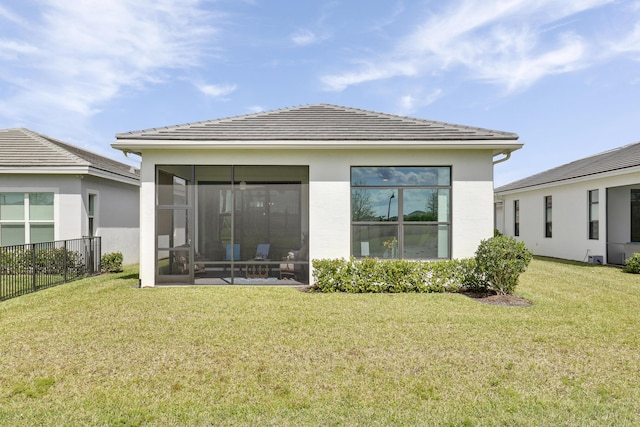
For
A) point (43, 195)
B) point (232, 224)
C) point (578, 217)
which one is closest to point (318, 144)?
point (232, 224)

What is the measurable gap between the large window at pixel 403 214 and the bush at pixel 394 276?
0.60m

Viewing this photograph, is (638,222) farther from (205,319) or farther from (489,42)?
(205,319)

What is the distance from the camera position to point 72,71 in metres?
13.0

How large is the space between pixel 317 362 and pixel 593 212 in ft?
51.9

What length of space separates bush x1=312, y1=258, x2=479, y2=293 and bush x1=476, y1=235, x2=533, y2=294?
60 centimetres

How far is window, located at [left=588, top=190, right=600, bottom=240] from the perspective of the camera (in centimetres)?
1463

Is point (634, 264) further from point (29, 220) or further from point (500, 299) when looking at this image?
point (29, 220)

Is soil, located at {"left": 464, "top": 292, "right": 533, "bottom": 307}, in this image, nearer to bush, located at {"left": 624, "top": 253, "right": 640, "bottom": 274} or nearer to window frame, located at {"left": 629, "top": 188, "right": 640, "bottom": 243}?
bush, located at {"left": 624, "top": 253, "right": 640, "bottom": 274}

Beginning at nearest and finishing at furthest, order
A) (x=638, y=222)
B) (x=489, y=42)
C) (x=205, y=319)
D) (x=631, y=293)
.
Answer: (x=205, y=319) < (x=631, y=293) < (x=489, y=42) < (x=638, y=222)

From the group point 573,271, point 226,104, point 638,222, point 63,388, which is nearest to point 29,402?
point 63,388

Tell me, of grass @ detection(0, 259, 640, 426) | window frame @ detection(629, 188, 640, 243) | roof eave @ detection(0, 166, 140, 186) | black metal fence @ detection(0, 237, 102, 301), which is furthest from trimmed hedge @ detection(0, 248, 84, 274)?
window frame @ detection(629, 188, 640, 243)

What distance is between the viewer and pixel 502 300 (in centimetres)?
770

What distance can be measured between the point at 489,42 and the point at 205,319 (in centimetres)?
1214

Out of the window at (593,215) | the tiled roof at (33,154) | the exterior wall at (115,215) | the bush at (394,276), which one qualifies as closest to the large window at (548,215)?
the window at (593,215)
